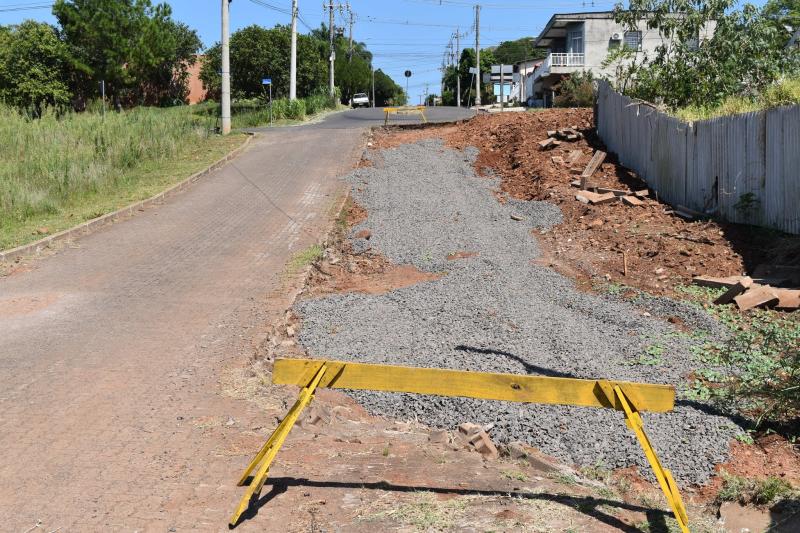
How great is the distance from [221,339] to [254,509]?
4320mm

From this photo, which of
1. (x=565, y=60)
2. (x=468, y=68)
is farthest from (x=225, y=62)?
(x=468, y=68)

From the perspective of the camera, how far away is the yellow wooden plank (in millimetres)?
4574

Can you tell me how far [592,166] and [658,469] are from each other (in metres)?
14.0

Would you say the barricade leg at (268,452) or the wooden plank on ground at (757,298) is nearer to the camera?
the barricade leg at (268,452)

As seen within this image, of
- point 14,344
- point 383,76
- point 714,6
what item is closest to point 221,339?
point 14,344

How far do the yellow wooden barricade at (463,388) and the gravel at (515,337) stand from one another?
1.28 metres

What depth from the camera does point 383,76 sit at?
5113 inches

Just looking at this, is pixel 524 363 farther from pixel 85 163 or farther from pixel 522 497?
pixel 85 163

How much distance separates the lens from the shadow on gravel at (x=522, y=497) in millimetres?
4590

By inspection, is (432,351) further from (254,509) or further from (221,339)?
(254,509)

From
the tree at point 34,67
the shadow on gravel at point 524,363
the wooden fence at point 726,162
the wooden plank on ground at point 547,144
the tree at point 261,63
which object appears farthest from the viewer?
the tree at point 261,63

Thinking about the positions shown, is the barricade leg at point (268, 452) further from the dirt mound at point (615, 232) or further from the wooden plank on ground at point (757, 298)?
the dirt mound at point (615, 232)

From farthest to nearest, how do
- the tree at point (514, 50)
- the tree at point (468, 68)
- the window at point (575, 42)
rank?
the tree at point (514, 50) < the tree at point (468, 68) < the window at point (575, 42)

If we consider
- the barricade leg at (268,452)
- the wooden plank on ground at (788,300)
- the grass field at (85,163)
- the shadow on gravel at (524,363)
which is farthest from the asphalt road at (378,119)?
the barricade leg at (268,452)
